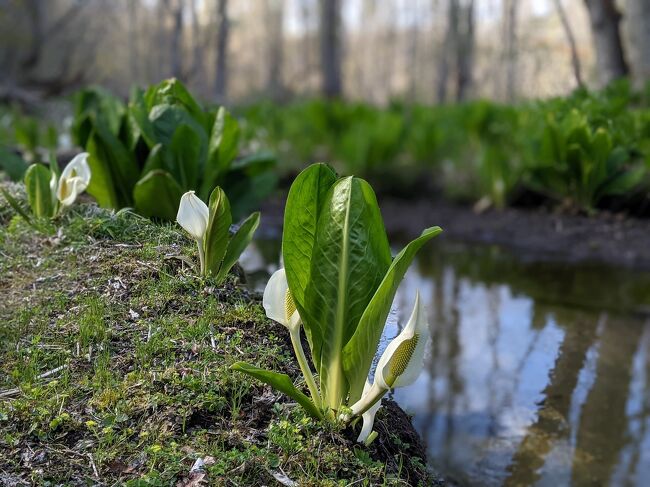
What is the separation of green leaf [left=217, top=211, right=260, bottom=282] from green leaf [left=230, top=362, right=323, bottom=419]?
60 centimetres

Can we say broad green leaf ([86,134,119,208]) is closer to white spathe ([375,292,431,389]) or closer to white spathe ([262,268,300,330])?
white spathe ([262,268,300,330])

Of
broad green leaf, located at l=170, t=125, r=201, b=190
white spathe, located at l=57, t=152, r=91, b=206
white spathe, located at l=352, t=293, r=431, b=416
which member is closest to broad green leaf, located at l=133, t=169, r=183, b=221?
white spathe, located at l=57, t=152, r=91, b=206

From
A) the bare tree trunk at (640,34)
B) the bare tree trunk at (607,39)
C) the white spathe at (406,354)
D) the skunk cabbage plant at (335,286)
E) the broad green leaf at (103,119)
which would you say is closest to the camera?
the white spathe at (406,354)

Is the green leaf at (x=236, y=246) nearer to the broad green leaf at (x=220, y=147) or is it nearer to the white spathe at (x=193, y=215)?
the white spathe at (x=193, y=215)

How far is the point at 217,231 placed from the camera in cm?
194

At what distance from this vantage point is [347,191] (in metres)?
1.49

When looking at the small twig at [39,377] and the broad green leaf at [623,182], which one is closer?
the small twig at [39,377]

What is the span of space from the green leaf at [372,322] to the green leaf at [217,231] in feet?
1.90

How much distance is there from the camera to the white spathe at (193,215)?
1.84 metres

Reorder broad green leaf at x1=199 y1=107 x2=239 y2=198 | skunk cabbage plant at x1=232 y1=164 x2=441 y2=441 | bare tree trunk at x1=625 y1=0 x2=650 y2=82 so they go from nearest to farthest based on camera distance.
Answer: skunk cabbage plant at x1=232 y1=164 x2=441 y2=441 < broad green leaf at x1=199 y1=107 x2=239 y2=198 < bare tree trunk at x1=625 y1=0 x2=650 y2=82

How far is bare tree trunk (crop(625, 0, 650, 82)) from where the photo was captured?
24.0 ft

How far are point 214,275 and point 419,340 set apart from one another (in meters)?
0.83

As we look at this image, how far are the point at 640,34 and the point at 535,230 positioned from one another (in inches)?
119

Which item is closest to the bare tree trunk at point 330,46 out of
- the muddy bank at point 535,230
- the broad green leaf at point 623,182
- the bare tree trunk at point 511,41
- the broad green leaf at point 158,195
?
the bare tree trunk at point 511,41
